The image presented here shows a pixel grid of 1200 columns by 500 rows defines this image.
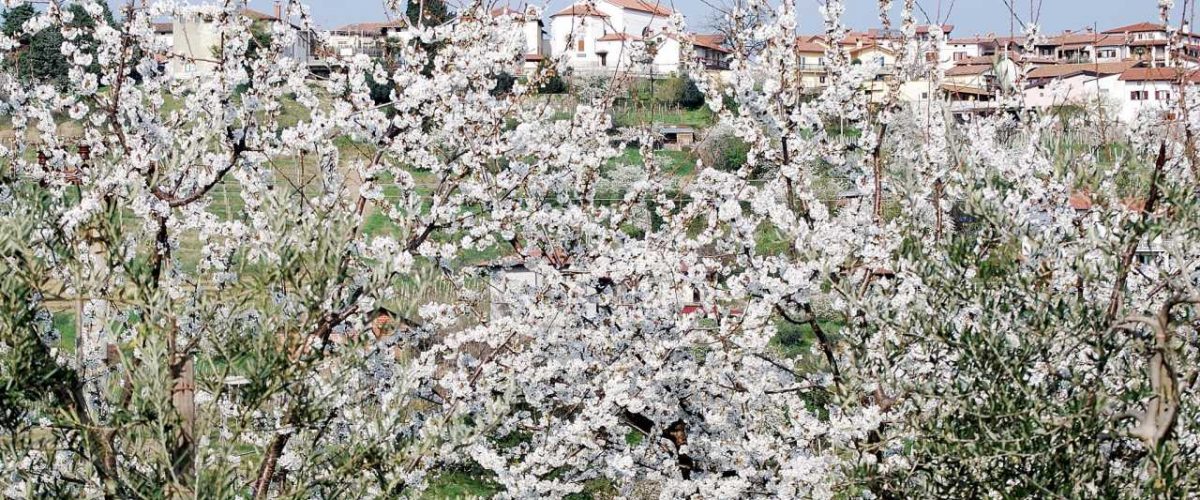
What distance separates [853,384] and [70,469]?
3889 millimetres

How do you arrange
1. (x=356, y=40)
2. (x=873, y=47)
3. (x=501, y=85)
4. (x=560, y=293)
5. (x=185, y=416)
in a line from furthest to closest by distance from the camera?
(x=501, y=85) < (x=873, y=47) < (x=356, y=40) < (x=560, y=293) < (x=185, y=416)

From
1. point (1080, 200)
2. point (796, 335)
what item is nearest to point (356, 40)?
point (1080, 200)

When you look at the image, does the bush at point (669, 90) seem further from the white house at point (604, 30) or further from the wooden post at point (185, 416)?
the wooden post at point (185, 416)

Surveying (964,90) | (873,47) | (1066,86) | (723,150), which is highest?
(873,47)

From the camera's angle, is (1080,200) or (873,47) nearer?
(1080,200)

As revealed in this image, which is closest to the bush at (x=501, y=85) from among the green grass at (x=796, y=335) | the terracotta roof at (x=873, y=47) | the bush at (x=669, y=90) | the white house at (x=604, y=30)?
the white house at (x=604, y=30)

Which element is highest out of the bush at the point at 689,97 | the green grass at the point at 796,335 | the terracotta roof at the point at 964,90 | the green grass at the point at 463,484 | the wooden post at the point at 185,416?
the bush at the point at 689,97

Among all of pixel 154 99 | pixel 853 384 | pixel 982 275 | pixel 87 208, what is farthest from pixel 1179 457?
pixel 154 99

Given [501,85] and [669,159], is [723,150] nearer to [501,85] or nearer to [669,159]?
[669,159]

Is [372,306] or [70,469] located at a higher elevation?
[372,306]

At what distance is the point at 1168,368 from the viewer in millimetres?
4945

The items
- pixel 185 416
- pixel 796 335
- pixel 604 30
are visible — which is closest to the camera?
pixel 185 416

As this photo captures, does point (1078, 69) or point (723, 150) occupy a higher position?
point (1078, 69)

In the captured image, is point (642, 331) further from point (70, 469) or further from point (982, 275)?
point (70, 469)
